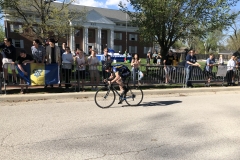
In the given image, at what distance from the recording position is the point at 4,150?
3.71m

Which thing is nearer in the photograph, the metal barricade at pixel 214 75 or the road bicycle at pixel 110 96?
the road bicycle at pixel 110 96

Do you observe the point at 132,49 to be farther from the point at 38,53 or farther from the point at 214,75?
the point at 38,53

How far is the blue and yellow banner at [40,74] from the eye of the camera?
7988 millimetres

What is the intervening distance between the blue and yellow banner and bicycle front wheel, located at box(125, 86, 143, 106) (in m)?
3.15

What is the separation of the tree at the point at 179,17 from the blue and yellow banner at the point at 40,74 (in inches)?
253

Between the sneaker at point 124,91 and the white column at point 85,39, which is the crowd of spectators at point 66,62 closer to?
the sneaker at point 124,91

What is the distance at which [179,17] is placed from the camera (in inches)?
473

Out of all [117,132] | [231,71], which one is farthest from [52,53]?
[231,71]

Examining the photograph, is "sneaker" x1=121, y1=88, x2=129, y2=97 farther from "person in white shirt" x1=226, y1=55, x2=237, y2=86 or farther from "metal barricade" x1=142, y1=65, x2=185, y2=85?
"person in white shirt" x1=226, y1=55, x2=237, y2=86

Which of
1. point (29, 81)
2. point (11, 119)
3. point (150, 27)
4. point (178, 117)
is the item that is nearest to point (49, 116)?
point (11, 119)

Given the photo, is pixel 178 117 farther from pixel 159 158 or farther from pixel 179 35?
pixel 179 35

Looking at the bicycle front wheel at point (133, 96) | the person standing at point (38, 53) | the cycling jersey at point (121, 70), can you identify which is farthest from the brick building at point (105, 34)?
the cycling jersey at point (121, 70)

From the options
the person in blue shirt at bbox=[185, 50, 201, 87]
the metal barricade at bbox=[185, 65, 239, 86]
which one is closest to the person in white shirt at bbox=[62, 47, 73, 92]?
the person in blue shirt at bbox=[185, 50, 201, 87]

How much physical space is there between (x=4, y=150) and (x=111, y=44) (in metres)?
52.6
